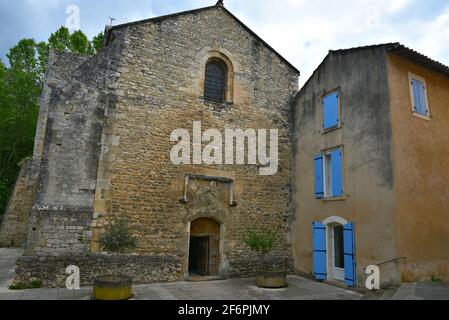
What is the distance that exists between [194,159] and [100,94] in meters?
3.25

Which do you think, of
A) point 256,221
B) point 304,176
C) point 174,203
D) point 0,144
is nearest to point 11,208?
point 0,144

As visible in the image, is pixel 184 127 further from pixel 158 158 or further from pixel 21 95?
pixel 21 95

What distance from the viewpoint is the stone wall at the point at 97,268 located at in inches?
292

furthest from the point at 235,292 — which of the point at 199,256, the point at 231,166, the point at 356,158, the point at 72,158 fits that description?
the point at 72,158

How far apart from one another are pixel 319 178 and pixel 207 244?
4088mm

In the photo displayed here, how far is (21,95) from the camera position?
65.0ft

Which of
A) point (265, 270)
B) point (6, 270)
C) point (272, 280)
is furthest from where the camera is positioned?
point (6, 270)

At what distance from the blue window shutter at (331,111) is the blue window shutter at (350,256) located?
10.1ft

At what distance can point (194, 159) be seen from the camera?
9.73 m

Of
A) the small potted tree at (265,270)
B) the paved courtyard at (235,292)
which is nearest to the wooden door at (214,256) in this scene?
the paved courtyard at (235,292)

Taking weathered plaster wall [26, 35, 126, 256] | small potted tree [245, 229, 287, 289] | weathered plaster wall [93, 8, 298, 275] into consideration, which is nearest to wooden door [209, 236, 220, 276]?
weathered plaster wall [93, 8, 298, 275]

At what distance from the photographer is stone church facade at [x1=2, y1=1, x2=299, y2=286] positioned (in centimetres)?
798

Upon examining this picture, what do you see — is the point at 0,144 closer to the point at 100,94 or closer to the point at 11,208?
the point at 11,208

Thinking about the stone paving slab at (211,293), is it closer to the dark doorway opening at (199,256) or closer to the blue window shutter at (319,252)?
the blue window shutter at (319,252)
